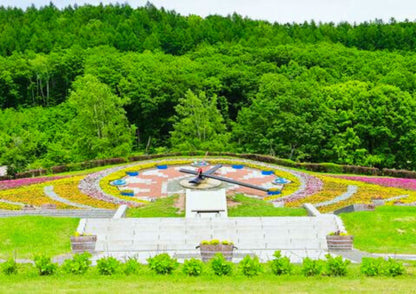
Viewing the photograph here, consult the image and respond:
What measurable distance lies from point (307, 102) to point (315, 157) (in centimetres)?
671

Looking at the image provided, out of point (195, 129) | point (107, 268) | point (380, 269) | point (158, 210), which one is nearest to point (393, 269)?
point (380, 269)

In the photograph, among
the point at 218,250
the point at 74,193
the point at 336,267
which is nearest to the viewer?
the point at 336,267

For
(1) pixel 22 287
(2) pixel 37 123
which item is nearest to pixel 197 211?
(1) pixel 22 287

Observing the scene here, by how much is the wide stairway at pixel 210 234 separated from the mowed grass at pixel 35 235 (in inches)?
52.3

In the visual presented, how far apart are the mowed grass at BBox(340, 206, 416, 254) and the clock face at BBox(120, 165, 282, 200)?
396 inches

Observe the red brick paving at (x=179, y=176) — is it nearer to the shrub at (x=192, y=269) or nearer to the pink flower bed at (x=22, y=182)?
the pink flower bed at (x=22, y=182)

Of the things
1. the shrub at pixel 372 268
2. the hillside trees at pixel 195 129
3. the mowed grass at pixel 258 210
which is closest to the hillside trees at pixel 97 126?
the hillside trees at pixel 195 129

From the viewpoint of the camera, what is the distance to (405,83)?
73875 mm

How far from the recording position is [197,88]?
81.5 metres

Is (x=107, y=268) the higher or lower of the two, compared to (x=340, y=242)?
higher

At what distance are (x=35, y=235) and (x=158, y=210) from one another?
7.97m

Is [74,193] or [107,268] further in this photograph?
[74,193]

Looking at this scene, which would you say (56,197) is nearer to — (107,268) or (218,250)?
(218,250)

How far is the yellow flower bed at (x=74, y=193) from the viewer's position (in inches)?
1396
